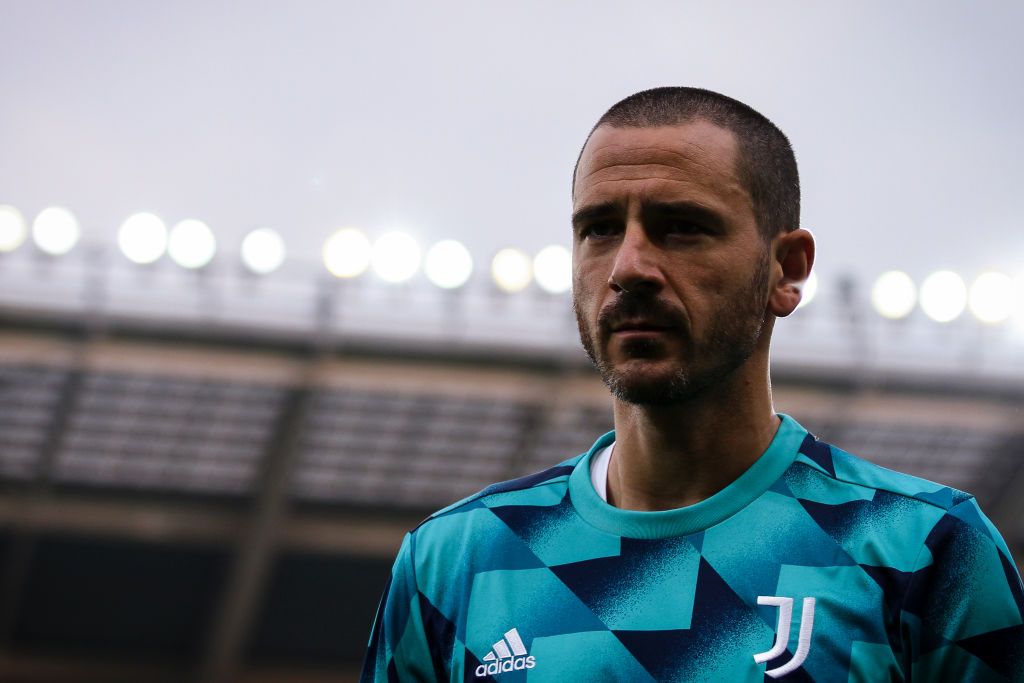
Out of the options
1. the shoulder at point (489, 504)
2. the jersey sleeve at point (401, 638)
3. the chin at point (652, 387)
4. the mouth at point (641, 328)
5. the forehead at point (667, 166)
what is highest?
the forehead at point (667, 166)

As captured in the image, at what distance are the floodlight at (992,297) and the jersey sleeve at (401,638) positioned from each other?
77.1ft

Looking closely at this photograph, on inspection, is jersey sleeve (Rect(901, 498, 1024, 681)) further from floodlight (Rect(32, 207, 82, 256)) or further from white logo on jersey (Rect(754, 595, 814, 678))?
floodlight (Rect(32, 207, 82, 256))

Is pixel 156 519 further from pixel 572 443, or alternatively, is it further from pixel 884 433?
pixel 884 433

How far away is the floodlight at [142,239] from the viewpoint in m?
21.3

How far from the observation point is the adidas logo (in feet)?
7.02

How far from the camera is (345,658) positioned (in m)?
24.2

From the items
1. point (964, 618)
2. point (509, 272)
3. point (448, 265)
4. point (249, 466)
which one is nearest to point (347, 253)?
point (448, 265)

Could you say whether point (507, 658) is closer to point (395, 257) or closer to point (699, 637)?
point (699, 637)

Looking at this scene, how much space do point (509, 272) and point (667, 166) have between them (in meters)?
Result: 20.2

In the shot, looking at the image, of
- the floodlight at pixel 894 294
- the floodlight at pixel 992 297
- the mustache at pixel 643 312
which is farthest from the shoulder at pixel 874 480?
the floodlight at pixel 992 297

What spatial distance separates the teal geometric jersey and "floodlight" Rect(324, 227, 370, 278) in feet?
65.6

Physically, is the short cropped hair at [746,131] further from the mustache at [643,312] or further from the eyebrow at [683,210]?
the mustache at [643,312]

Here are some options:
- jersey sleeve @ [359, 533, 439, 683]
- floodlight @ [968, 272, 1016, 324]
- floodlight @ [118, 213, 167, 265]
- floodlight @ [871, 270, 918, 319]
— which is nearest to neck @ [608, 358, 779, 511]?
jersey sleeve @ [359, 533, 439, 683]

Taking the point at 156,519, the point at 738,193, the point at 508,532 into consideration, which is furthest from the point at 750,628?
the point at 156,519
